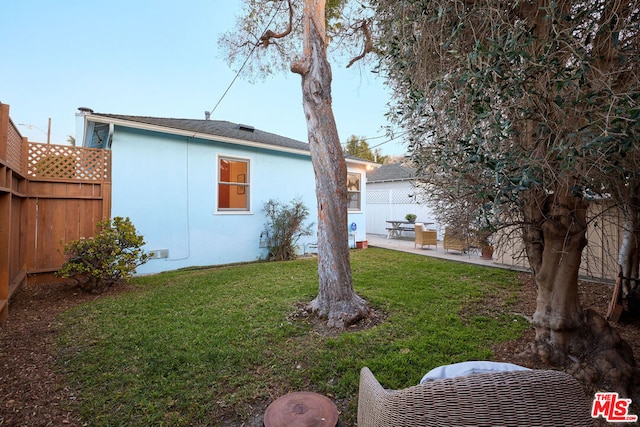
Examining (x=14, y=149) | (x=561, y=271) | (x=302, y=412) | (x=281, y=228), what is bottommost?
(x=302, y=412)

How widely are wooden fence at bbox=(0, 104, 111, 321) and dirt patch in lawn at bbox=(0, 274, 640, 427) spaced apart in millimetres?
527

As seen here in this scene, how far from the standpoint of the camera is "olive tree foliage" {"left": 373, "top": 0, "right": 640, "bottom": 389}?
68.0 inches

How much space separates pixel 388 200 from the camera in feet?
53.3

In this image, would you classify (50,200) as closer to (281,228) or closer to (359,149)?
(281,228)

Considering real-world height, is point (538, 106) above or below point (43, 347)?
above

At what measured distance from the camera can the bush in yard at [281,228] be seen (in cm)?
869

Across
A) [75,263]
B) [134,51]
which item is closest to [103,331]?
[75,263]

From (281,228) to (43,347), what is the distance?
231 inches

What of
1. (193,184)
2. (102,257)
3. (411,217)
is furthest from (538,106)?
(411,217)

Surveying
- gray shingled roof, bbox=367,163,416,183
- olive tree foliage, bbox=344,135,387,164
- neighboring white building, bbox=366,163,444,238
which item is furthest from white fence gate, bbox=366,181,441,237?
olive tree foliage, bbox=344,135,387,164

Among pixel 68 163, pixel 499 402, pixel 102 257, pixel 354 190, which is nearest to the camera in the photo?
pixel 499 402

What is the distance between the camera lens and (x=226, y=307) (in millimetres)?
4434

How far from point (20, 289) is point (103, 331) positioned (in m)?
3.05

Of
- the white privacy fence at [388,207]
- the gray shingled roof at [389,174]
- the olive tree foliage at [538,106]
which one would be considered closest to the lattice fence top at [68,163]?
the olive tree foliage at [538,106]
